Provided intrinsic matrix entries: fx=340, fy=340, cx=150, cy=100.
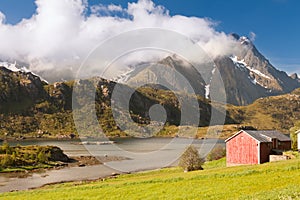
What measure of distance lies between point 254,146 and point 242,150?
316 cm

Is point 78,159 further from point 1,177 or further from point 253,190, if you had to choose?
point 253,190

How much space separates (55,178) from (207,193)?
65.4 meters

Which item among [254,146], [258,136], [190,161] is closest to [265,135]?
[258,136]

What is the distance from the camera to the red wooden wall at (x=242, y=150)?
2586 inches

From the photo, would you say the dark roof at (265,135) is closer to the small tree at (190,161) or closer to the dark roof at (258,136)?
the dark roof at (258,136)

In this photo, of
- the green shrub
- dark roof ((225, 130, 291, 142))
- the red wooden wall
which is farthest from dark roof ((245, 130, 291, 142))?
the green shrub

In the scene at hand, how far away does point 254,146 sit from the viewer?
65.6 metres

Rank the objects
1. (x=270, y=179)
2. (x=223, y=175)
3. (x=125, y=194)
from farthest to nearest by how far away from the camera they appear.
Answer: (x=223, y=175), (x=125, y=194), (x=270, y=179)

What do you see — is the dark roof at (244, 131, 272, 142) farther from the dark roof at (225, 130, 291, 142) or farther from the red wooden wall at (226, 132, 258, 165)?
the red wooden wall at (226, 132, 258, 165)

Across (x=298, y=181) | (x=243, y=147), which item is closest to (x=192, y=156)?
(x=243, y=147)

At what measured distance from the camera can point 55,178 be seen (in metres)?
84.9

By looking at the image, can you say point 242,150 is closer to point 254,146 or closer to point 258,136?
point 254,146

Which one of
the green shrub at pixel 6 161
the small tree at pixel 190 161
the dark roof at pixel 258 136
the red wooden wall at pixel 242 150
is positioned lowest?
the green shrub at pixel 6 161

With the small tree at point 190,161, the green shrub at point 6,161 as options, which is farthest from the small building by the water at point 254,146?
the green shrub at point 6,161
